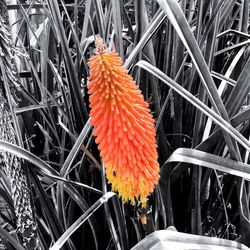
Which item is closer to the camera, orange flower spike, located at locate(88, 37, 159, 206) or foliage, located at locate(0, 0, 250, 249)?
orange flower spike, located at locate(88, 37, 159, 206)

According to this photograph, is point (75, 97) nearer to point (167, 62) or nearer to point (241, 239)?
point (167, 62)

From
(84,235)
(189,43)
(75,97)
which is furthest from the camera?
(84,235)

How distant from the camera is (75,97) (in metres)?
0.97

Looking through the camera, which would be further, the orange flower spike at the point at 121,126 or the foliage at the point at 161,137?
the foliage at the point at 161,137

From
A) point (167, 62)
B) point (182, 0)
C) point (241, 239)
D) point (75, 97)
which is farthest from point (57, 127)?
point (241, 239)

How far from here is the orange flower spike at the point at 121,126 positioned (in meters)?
0.69

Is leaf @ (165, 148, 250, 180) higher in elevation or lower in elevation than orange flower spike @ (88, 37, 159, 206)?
lower

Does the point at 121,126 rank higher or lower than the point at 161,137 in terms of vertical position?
higher

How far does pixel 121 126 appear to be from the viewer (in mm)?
720

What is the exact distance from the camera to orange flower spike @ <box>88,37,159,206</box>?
69cm

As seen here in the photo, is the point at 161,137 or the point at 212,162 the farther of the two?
the point at 161,137

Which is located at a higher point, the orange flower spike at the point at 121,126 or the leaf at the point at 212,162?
the orange flower spike at the point at 121,126

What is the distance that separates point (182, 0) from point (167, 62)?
0.46ft

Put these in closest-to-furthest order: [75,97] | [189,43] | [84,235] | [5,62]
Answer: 1. [189,43]
2. [5,62]
3. [75,97]
4. [84,235]
